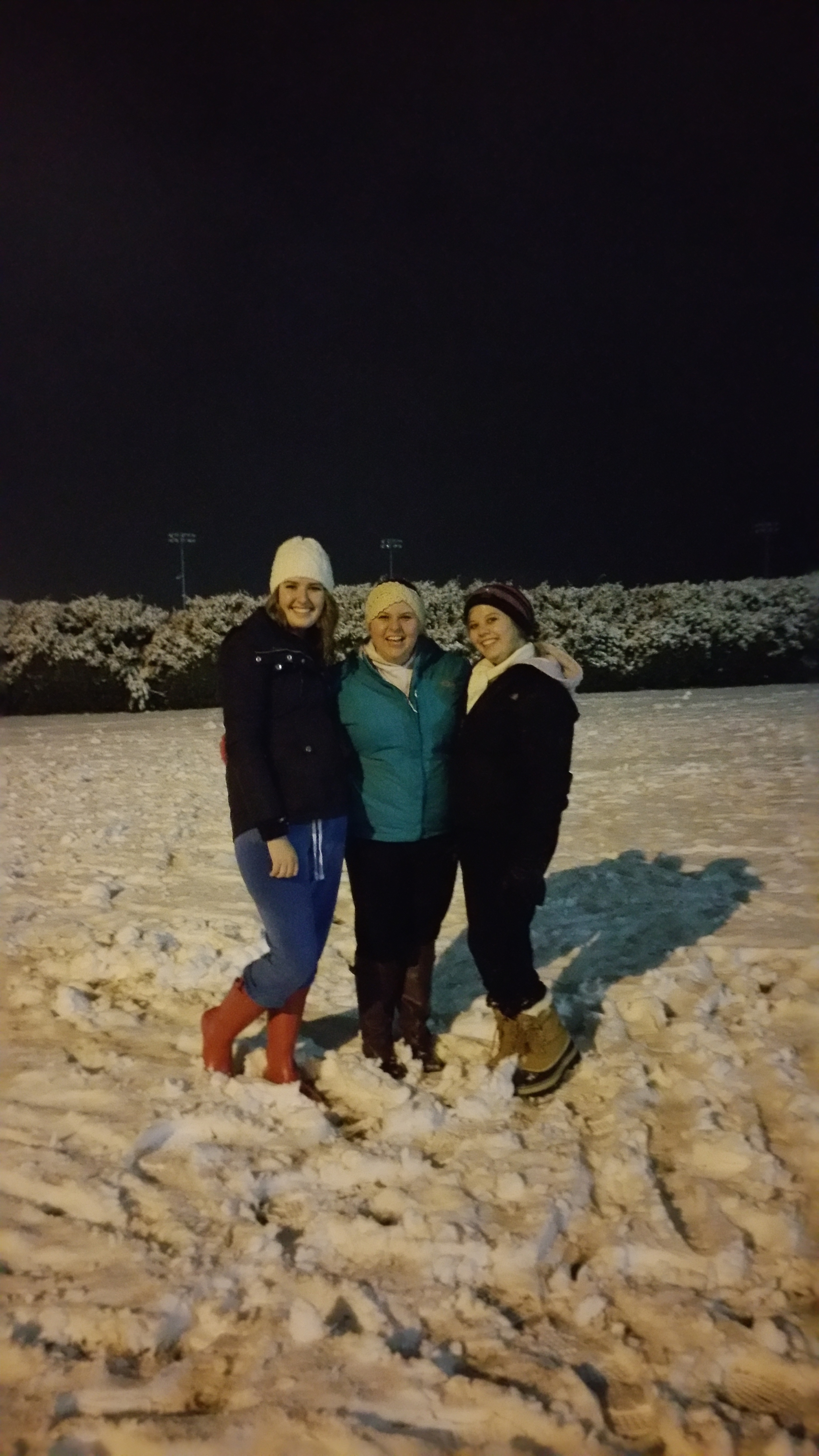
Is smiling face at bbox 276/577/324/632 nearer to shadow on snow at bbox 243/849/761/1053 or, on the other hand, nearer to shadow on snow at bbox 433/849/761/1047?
shadow on snow at bbox 243/849/761/1053

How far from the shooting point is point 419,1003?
3367 millimetres

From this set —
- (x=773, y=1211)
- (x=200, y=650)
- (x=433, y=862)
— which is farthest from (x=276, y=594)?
(x=200, y=650)

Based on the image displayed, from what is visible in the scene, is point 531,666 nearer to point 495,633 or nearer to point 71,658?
point 495,633

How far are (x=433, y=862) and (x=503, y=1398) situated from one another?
166 centimetres

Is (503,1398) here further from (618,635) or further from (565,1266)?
(618,635)

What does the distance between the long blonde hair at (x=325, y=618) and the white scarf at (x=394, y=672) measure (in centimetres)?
13

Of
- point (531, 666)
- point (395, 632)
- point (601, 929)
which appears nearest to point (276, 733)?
point (395, 632)

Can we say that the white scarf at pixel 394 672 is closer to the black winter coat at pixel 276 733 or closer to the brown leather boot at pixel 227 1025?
the black winter coat at pixel 276 733

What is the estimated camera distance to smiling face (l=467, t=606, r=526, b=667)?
3.07m

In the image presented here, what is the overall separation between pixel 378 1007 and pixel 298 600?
1.48m

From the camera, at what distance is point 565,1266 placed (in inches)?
88.6

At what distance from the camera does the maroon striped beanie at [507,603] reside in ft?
A: 10.1

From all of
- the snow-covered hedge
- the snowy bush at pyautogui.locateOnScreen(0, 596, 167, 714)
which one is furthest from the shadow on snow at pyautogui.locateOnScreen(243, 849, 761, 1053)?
the snowy bush at pyautogui.locateOnScreen(0, 596, 167, 714)

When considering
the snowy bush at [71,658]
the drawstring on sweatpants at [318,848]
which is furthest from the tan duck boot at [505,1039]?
the snowy bush at [71,658]
